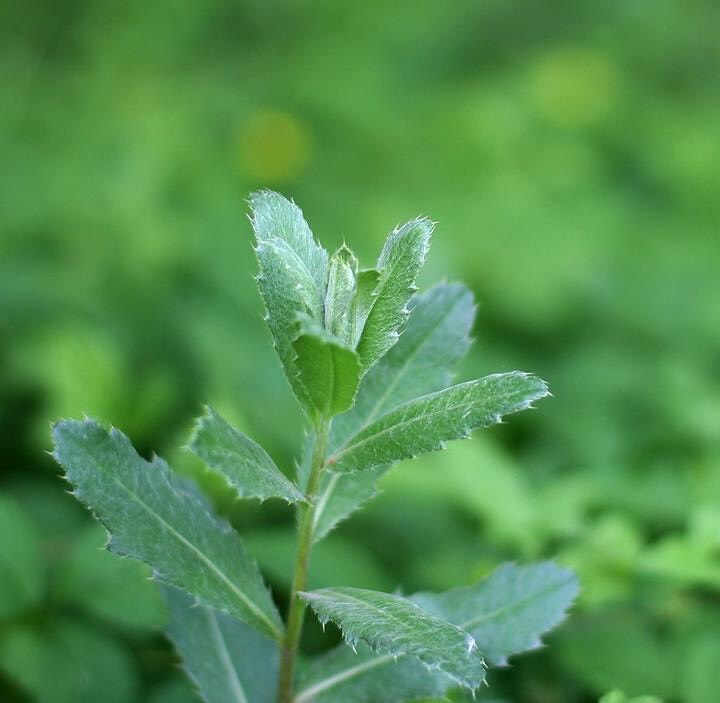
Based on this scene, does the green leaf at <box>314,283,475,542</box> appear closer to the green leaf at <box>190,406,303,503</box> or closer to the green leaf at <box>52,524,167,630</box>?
the green leaf at <box>190,406,303,503</box>

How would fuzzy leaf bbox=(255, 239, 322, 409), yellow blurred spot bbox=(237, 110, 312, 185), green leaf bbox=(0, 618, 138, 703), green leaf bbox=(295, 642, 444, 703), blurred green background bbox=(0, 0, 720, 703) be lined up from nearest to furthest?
fuzzy leaf bbox=(255, 239, 322, 409)
green leaf bbox=(295, 642, 444, 703)
green leaf bbox=(0, 618, 138, 703)
blurred green background bbox=(0, 0, 720, 703)
yellow blurred spot bbox=(237, 110, 312, 185)

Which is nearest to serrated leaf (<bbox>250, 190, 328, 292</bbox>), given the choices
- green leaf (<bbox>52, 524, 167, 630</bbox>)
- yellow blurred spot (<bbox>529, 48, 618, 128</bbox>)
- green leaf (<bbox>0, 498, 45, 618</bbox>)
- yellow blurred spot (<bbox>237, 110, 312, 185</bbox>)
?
green leaf (<bbox>52, 524, 167, 630</bbox>)

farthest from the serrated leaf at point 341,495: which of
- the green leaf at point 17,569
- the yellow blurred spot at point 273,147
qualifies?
the yellow blurred spot at point 273,147

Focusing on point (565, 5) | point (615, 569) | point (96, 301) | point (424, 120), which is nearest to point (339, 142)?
point (424, 120)

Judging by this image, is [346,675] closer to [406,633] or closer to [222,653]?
[222,653]

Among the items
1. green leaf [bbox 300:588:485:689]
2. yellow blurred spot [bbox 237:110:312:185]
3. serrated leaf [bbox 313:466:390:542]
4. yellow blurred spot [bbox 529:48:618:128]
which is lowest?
green leaf [bbox 300:588:485:689]

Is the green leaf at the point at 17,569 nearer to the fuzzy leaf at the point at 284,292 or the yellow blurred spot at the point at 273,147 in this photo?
the fuzzy leaf at the point at 284,292
